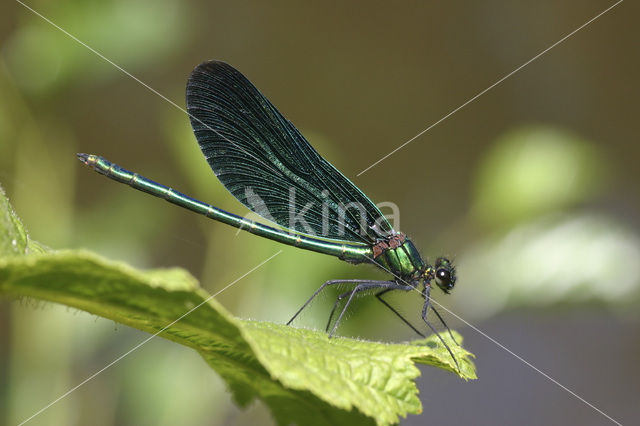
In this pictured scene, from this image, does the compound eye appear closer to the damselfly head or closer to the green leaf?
the damselfly head

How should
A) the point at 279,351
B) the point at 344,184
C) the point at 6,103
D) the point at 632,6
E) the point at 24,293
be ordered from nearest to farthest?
1. the point at 24,293
2. the point at 279,351
3. the point at 344,184
4. the point at 6,103
5. the point at 632,6

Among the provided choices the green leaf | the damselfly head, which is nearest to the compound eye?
the damselfly head

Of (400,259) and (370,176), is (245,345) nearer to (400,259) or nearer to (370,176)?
(400,259)

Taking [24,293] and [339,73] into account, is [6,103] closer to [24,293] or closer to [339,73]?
[24,293]

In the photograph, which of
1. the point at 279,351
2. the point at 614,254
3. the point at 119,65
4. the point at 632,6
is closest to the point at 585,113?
the point at 632,6

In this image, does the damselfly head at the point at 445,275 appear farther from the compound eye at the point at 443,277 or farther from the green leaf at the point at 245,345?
the green leaf at the point at 245,345
